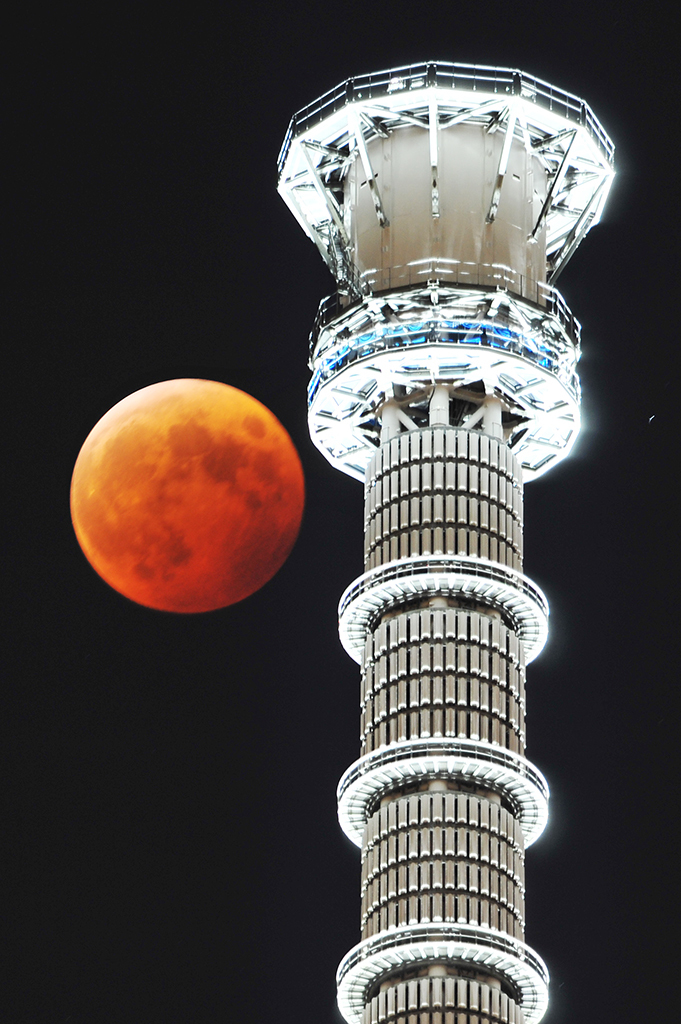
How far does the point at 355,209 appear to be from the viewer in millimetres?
140875

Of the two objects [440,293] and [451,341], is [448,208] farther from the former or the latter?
[451,341]

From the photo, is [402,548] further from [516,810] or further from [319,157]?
[319,157]

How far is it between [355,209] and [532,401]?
17342mm

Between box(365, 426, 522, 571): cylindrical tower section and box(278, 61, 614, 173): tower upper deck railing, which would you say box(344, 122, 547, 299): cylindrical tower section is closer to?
box(278, 61, 614, 173): tower upper deck railing

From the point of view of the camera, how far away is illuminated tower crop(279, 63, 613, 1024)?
120 metres

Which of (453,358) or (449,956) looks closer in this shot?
(449,956)

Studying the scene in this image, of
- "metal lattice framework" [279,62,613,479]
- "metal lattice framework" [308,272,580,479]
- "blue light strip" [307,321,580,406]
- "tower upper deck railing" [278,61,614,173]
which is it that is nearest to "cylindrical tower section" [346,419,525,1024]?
"metal lattice framework" [308,272,580,479]

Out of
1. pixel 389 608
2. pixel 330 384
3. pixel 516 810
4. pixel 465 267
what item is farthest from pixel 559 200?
pixel 516 810

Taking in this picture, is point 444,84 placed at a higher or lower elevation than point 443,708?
Result: higher

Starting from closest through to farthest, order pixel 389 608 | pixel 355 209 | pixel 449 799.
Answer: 1. pixel 449 799
2. pixel 389 608
3. pixel 355 209

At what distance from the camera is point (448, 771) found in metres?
124

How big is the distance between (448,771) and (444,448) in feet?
69.3

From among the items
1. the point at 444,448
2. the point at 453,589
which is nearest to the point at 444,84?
the point at 444,448

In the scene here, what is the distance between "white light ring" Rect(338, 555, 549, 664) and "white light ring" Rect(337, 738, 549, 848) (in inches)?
388
